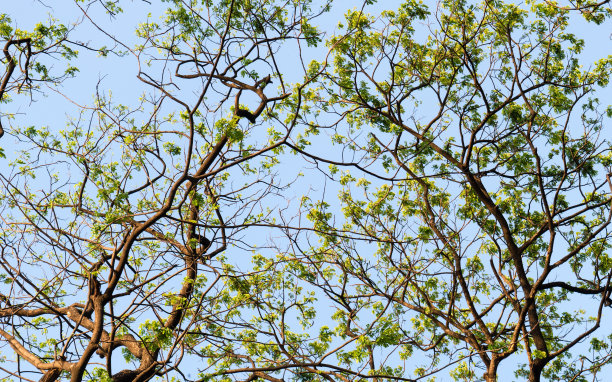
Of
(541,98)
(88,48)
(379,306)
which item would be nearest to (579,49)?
(541,98)

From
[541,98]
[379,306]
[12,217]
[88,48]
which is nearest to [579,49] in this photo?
[541,98]

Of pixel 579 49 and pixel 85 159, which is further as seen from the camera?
A: pixel 579 49

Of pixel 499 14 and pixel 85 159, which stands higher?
pixel 499 14

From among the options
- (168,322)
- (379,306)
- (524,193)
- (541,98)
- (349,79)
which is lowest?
(168,322)

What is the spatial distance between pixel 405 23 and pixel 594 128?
12.1 ft

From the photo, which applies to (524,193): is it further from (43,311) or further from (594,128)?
(43,311)

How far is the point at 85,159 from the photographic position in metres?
8.33

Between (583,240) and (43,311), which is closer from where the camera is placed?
(43,311)

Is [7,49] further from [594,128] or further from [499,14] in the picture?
[594,128]

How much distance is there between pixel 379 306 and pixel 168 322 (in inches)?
157

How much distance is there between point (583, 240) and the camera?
10.6 metres

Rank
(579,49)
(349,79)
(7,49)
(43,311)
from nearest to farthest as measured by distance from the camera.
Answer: (7,49) < (43,311) < (579,49) < (349,79)

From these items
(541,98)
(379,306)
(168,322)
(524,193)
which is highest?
(541,98)

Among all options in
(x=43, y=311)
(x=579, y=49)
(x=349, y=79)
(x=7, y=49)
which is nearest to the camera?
(x=7, y=49)
